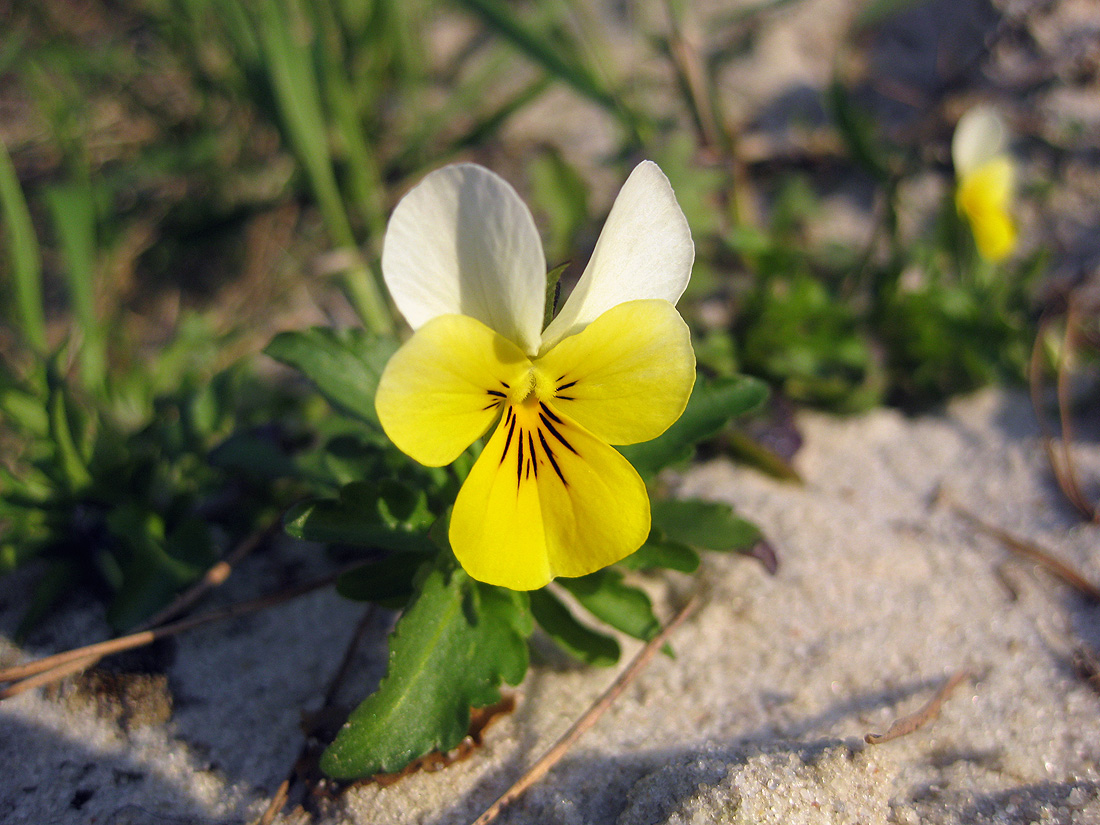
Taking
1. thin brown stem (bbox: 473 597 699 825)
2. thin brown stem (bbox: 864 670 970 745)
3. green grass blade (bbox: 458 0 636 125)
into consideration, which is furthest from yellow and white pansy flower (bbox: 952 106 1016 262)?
thin brown stem (bbox: 473 597 699 825)

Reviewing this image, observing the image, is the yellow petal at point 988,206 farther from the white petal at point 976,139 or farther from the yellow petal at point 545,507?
the yellow petal at point 545,507

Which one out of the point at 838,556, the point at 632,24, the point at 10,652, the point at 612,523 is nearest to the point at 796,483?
the point at 838,556

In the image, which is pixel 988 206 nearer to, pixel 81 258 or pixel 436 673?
pixel 436 673

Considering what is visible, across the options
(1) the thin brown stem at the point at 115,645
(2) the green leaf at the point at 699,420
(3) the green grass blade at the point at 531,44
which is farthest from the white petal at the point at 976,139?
(1) the thin brown stem at the point at 115,645

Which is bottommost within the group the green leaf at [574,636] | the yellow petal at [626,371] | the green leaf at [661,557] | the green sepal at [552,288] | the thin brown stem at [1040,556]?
the thin brown stem at [1040,556]

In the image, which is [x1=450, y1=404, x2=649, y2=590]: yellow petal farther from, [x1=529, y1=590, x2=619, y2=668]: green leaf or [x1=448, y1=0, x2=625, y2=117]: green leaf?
[x1=448, y1=0, x2=625, y2=117]: green leaf

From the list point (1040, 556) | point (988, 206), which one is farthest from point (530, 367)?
Answer: point (988, 206)

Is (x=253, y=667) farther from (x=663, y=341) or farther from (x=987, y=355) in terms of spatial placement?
(x=987, y=355)
